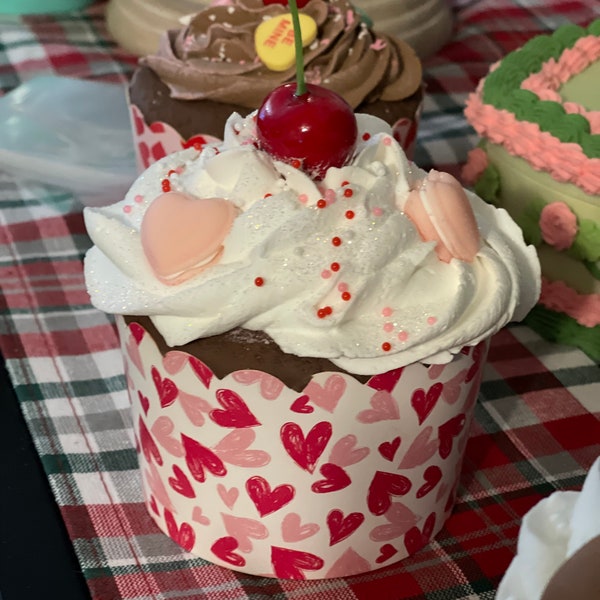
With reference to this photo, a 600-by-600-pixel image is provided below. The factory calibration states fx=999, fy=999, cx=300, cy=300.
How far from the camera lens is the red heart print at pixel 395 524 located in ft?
2.91

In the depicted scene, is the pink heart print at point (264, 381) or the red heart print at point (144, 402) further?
the red heart print at point (144, 402)

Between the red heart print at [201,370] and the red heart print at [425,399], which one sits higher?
the red heart print at [201,370]

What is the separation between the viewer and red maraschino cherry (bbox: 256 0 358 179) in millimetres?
792

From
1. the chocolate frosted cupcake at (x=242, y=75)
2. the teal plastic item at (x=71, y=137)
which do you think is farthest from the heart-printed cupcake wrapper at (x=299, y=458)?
the teal plastic item at (x=71, y=137)

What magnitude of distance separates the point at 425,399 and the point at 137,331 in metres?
0.24

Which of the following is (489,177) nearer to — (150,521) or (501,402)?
(501,402)

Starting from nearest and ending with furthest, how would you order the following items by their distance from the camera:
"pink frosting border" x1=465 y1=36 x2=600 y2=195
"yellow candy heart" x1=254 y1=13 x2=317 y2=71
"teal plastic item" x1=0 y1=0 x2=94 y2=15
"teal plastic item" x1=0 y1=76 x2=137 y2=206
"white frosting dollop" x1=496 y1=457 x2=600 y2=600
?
"white frosting dollop" x1=496 y1=457 x2=600 y2=600 < "pink frosting border" x1=465 y1=36 x2=600 y2=195 < "yellow candy heart" x1=254 y1=13 x2=317 y2=71 < "teal plastic item" x1=0 y1=76 x2=137 y2=206 < "teal plastic item" x1=0 y1=0 x2=94 y2=15

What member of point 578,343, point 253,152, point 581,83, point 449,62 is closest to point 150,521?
point 253,152

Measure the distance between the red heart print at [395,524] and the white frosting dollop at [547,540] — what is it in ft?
0.67

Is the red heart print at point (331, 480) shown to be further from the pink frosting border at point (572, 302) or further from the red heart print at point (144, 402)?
the pink frosting border at point (572, 302)

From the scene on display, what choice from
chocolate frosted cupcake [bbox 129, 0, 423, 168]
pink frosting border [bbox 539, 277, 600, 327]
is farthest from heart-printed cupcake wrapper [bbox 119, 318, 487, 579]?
chocolate frosted cupcake [bbox 129, 0, 423, 168]

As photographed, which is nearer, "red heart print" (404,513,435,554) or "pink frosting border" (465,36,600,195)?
"red heart print" (404,513,435,554)

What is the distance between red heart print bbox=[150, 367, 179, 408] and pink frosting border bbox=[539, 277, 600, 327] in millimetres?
553

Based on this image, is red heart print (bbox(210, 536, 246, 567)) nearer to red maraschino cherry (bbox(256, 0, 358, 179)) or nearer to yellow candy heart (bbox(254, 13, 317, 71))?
red maraschino cherry (bbox(256, 0, 358, 179))
